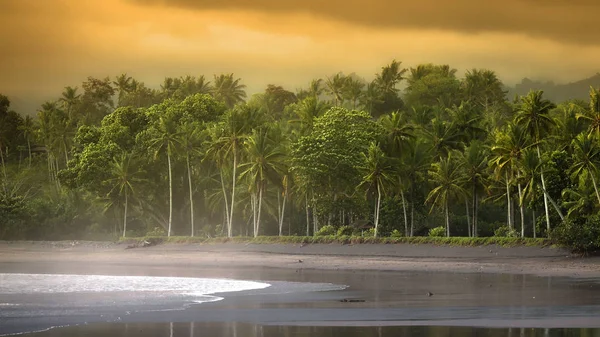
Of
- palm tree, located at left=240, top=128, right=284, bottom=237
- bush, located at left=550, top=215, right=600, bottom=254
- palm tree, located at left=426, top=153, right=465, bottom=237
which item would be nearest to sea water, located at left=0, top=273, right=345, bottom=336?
bush, located at left=550, top=215, right=600, bottom=254

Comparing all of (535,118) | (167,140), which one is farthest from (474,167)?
(167,140)

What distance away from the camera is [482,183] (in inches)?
3017

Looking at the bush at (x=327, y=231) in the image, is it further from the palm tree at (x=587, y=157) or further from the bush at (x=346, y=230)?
the palm tree at (x=587, y=157)

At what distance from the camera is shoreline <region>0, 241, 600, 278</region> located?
5119 cm

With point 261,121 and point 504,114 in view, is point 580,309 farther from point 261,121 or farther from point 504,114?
point 504,114

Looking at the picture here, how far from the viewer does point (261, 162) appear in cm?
8306

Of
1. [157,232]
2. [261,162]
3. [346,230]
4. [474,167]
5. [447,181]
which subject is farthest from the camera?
[157,232]

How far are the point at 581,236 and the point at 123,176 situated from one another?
5277cm

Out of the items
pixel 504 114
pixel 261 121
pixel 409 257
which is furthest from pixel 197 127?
pixel 504 114

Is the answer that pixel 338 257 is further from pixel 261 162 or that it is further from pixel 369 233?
pixel 261 162

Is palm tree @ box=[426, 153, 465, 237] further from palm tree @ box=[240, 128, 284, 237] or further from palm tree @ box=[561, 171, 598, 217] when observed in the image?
palm tree @ box=[240, 128, 284, 237]

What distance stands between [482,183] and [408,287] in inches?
1554

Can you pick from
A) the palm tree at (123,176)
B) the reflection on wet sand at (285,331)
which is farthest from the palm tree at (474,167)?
the reflection on wet sand at (285,331)

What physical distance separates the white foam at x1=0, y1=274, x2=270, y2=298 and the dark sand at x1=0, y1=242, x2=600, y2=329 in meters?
2.98
